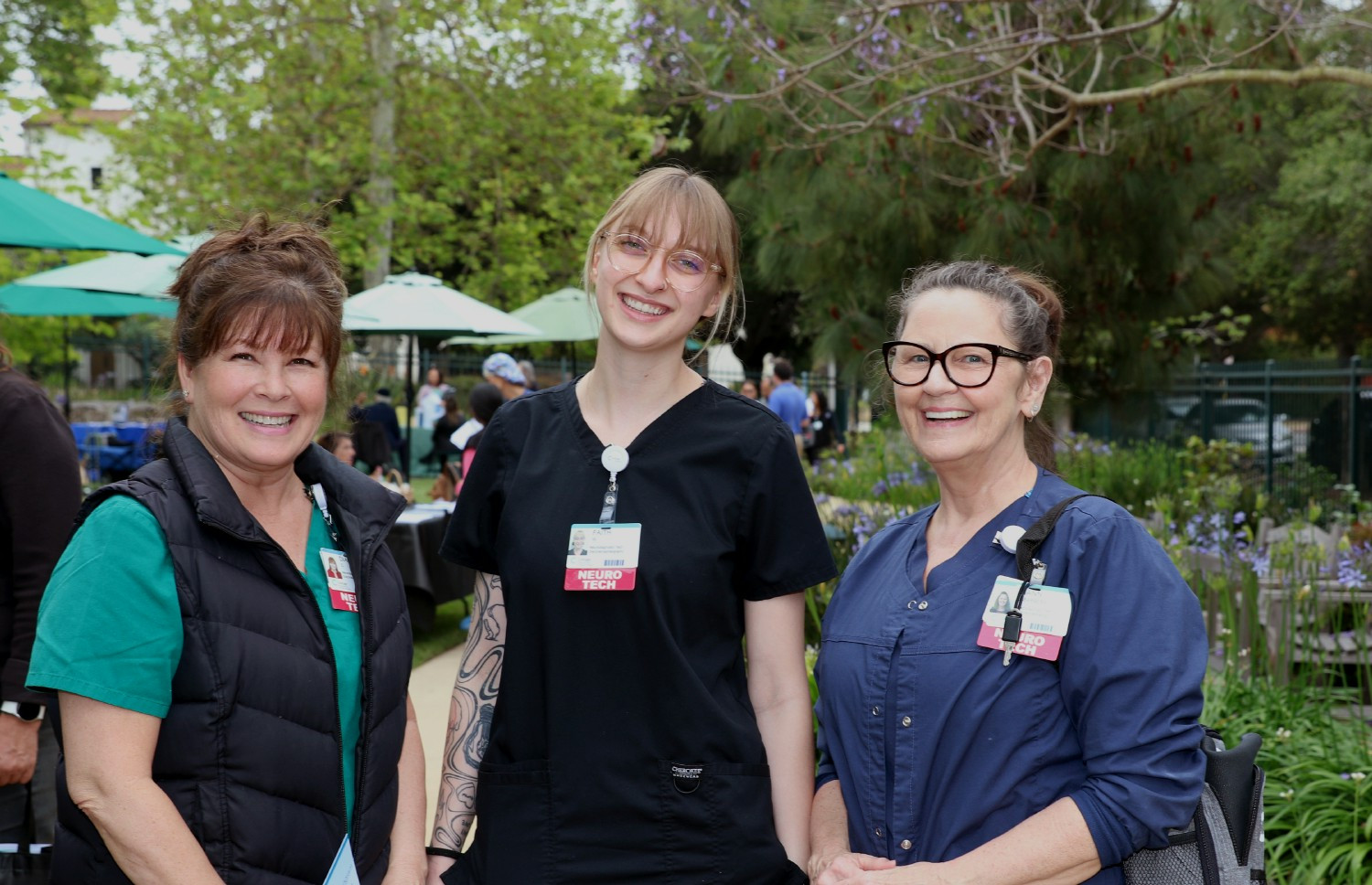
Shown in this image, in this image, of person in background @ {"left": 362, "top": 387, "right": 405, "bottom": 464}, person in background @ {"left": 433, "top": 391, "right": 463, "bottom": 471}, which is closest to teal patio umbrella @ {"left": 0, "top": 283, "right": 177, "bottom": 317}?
person in background @ {"left": 362, "top": 387, "right": 405, "bottom": 464}

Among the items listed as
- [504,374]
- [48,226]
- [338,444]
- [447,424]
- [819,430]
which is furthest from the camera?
[819,430]

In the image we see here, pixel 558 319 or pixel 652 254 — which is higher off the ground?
pixel 558 319

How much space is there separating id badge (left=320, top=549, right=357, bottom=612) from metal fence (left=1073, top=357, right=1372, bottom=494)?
988cm

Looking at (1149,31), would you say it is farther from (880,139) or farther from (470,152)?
(470,152)

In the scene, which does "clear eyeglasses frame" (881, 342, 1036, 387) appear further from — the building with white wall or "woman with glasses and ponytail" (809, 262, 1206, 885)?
the building with white wall

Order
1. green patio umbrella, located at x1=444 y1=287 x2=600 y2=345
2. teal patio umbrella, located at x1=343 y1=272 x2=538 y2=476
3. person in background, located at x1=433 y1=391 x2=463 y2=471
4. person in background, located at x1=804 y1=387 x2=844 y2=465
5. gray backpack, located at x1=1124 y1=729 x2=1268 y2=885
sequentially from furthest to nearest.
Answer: person in background, located at x1=804 y1=387 x2=844 y2=465 → person in background, located at x1=433 y1=391 x2=463 y2=471 → green patio umbrella, located at x1=444 y1=287 x2=600 y2=345 → teal patio umbrella, located at x1=343 y1=272 x2=538 y2=476 → gray backpack, located at x1=1124 y1=729 x2=1268 y2=885

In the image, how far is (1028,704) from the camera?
5.76ft

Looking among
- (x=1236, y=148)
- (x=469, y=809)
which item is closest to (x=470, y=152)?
(x=1236, y=148)

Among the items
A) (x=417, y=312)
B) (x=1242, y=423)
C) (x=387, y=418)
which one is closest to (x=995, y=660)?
(x=417, y=312)

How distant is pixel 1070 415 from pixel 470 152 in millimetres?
8702

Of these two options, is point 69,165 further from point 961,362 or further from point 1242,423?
point 961,362

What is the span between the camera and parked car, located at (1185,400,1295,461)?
43.0 feet

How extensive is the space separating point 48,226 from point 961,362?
527 cm

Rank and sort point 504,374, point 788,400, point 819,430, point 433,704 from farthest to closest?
1. point 819,430
2. point 788,400
3. point 504,374
4. point 433,704
